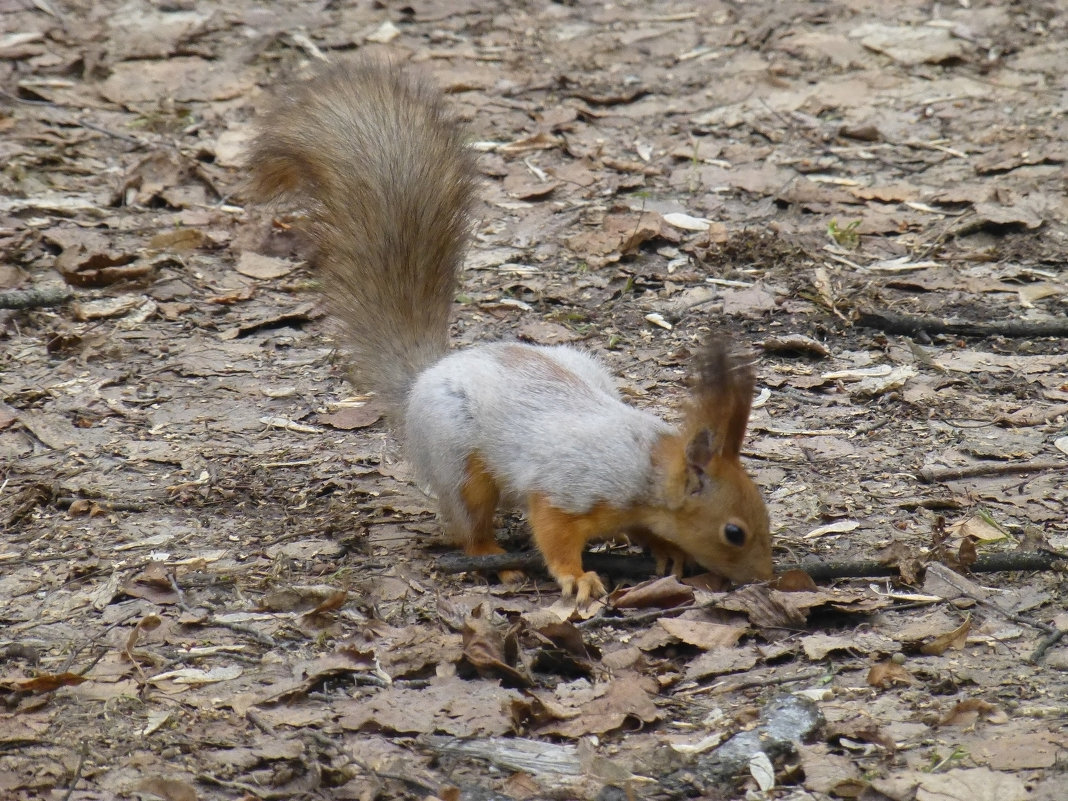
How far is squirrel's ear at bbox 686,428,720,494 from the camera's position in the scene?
137 inches

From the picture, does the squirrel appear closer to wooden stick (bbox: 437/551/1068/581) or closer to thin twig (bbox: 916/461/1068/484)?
wooden stick (bbox: 437/551/1068/581)

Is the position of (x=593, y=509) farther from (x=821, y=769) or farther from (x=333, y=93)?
(x=333, y=93)

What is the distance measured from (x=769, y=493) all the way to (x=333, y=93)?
1.99m

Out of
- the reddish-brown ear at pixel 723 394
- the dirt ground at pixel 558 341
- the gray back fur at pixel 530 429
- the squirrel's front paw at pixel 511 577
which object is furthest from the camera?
the squirrel's front paw at pixel 511 577

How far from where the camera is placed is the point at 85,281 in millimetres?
5570

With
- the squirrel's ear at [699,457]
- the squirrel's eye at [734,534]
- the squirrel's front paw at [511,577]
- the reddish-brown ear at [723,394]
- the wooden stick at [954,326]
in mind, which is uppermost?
the reddish-brown ear at [723,394]

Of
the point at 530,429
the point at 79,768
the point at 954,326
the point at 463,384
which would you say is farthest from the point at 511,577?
the point at 954,326

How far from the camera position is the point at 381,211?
4242mm

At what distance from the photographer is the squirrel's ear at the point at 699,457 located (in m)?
3.49

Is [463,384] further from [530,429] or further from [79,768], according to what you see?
[79,768]

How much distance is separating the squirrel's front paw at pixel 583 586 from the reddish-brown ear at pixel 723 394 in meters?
0.50

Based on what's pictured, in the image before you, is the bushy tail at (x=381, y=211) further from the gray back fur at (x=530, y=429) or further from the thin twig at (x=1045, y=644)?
the thin twig at (x=1045, y=644)

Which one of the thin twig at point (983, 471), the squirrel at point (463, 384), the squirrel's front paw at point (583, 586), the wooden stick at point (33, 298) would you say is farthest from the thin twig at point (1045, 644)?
the wooden stick at point (33, 298)

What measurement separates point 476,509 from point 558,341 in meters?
1.50
